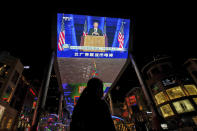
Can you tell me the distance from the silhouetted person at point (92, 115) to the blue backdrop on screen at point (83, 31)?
210 inches

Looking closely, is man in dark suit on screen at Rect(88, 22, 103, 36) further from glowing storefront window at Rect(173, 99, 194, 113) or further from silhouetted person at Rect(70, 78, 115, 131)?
glowing storefront window at Rect(173, 99, 194, 113)

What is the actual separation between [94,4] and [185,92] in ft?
110

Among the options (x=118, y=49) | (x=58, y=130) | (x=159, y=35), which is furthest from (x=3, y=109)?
(x=159, y=35)

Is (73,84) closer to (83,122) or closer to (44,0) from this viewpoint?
Answer: (44,0)

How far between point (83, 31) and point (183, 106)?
32789 millimetres

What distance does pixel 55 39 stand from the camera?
6535mm

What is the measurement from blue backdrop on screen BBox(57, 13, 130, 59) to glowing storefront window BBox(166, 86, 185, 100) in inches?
1173

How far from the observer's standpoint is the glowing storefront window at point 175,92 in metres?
28.4

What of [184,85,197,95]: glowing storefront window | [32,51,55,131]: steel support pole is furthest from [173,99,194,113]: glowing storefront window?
[32,51,55,131]: steel support pole

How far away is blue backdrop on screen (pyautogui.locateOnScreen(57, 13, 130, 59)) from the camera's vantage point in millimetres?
6367

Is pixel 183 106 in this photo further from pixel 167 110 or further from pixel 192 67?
pixel 192 67

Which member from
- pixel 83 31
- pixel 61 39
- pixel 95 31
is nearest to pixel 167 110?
pixel 95 31

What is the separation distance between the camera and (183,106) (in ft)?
88.6

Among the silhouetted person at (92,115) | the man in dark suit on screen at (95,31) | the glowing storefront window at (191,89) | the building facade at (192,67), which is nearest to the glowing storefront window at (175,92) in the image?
the glowing storefront window at (191,89)
